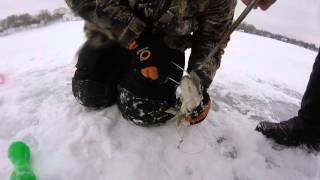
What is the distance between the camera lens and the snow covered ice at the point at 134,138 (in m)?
1.18

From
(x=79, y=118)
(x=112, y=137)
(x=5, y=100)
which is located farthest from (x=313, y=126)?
(x=5, y=100)

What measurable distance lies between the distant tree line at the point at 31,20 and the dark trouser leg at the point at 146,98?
1690 millimetres

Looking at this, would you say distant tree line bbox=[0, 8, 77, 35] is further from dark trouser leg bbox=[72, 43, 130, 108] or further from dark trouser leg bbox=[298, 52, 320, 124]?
dark trouser leg bbox=[298, 52, 320, 124]

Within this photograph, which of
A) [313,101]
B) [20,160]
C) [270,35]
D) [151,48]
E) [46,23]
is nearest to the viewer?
[20,160]

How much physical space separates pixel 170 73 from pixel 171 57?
6 centimetres

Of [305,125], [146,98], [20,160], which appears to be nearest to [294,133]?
[305,125]

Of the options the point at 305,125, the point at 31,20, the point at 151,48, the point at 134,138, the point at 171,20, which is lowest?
the point at 31,20

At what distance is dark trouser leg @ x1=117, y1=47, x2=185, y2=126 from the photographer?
1.37 metres

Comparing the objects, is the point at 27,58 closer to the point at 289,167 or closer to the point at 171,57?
the point at 171,57

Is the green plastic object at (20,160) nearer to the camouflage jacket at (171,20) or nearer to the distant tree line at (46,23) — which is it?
the camouflage jacket at (171,20)

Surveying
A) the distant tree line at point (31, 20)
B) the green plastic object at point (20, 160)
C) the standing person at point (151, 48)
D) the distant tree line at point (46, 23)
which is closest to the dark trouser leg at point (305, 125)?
the standing person at point (151, 48)

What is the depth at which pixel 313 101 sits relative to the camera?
1.28m

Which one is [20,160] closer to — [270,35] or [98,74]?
[98,74]

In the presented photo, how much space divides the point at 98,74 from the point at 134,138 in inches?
13.2
